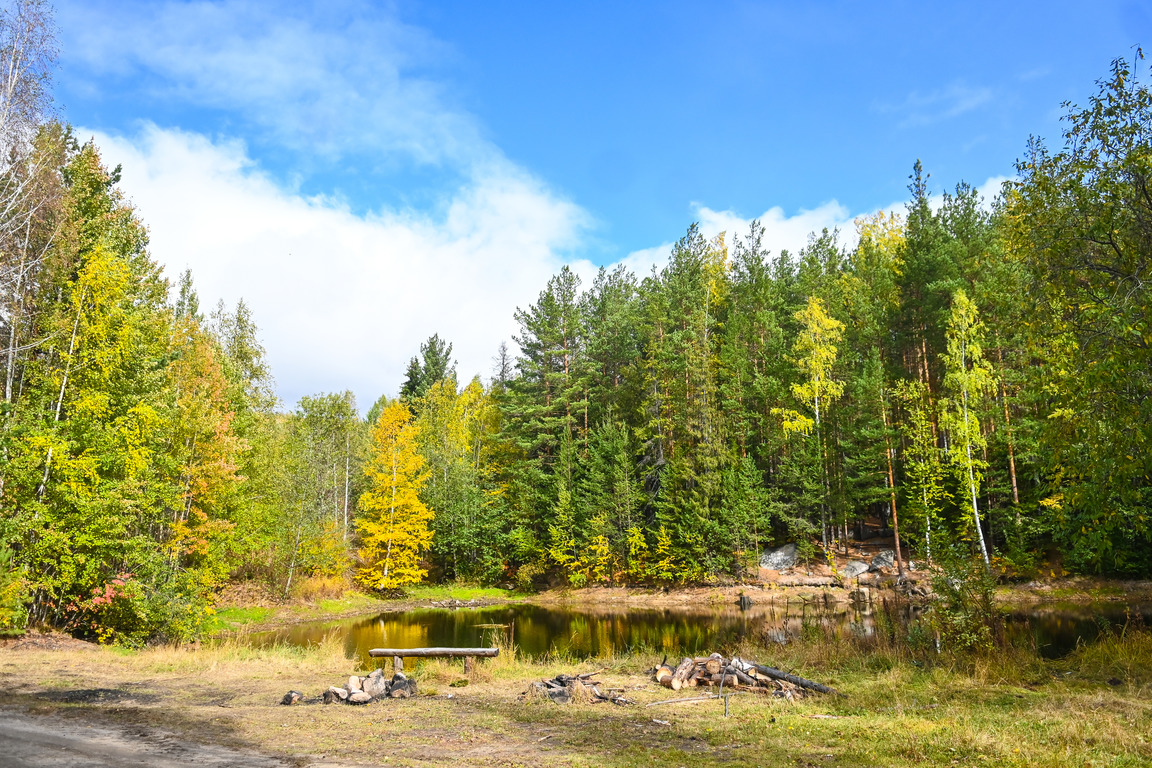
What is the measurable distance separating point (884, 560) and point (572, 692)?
2887 centimetres

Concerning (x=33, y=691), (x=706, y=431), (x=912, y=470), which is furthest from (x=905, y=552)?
(x=33, y=691)

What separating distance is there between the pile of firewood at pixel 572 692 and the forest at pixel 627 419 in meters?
7.32

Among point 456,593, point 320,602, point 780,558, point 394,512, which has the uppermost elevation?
point 394,512

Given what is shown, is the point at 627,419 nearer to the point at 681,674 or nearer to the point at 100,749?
the point at 681,674

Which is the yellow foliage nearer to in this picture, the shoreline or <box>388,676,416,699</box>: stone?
the shoreline

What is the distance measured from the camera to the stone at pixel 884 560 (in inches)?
1332

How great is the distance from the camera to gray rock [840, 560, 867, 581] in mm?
33750

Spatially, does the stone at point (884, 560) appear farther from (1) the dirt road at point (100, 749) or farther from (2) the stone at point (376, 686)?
(1) the dirt road at point (100, 749)

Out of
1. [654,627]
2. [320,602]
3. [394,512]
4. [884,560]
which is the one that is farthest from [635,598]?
[320,602]

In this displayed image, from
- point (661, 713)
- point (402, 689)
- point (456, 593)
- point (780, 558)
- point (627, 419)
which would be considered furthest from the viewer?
point (627, 419)

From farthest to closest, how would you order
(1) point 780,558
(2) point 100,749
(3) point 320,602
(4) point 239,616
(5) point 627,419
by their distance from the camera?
1. (5) point 627,419
2. (1) point 780,558
3. (3) point 320,602
4. (4) point 239,616
5. (2) point 100,749

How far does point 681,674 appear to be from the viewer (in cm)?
1223

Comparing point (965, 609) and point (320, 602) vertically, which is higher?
point (965, 609)

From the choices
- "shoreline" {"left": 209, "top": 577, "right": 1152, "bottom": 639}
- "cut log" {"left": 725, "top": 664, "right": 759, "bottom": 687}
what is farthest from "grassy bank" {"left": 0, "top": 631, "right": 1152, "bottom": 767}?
"shoreline" {"left": 209, "top": 577, "right": 1152, "bottom": 639}
